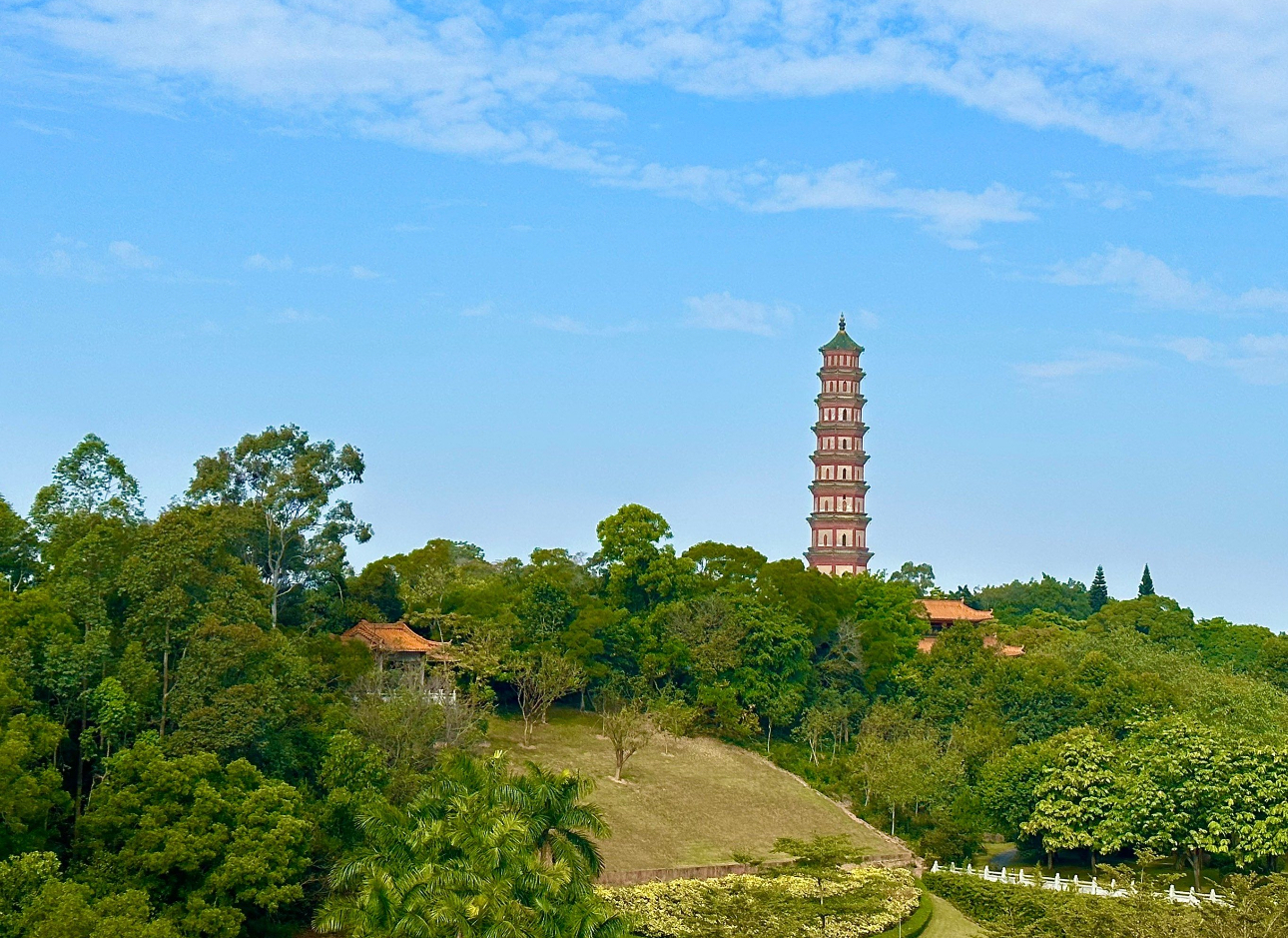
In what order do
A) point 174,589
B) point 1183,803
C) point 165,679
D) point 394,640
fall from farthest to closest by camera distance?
point 394,640 → point 1183,803 → point 174,589 → point 165,679

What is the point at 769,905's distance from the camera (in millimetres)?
31172

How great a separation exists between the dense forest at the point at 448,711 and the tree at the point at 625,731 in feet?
0.82

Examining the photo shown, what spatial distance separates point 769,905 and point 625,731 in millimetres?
13440

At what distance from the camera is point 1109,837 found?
3972cm

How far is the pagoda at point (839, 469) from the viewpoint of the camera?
7750cm

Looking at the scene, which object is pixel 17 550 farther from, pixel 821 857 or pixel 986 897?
pixel 986 897

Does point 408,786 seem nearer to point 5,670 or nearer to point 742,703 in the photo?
point 5,670

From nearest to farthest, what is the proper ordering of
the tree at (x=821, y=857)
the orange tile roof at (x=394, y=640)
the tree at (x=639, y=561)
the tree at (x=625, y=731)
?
1. the tree at (x=821, y=857)
2. the tree at (x=625, y=731)
3. the orange tile roof at (x=394, y=640)
4. the tree at (x=639, y=561)

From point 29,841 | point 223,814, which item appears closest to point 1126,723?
point 223,814

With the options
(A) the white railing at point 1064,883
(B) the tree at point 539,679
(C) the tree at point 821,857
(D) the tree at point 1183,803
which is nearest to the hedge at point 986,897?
(A) the white railing at point 1064,883

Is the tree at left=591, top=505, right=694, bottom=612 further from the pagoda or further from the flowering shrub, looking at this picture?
the pagoda

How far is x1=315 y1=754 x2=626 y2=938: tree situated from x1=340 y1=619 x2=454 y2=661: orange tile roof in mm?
14193

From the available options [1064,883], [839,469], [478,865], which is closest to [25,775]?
[478,865]

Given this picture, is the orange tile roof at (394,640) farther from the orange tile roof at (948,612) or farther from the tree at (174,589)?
the orange tile roof at (948,612)
